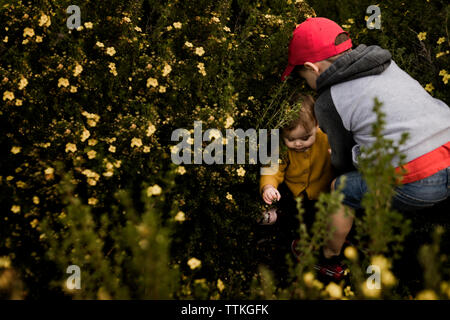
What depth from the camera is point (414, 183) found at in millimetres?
2084

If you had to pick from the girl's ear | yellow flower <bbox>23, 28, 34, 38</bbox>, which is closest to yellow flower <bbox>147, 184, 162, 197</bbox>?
the girl's ear

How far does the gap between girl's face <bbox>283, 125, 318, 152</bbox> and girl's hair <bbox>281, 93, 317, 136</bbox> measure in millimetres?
27

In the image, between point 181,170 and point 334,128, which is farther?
point 334,128

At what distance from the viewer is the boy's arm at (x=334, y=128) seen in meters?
2.29

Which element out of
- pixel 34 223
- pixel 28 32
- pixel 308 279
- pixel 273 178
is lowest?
pixel 308 279

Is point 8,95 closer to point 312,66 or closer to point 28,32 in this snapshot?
point 28,32

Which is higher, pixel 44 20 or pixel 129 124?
pixel 44 20

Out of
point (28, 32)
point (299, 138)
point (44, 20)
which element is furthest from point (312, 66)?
point (28, 32)

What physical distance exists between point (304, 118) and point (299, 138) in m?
0.18

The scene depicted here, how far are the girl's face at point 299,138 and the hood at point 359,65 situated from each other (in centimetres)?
56

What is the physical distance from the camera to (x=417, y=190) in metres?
2.09
